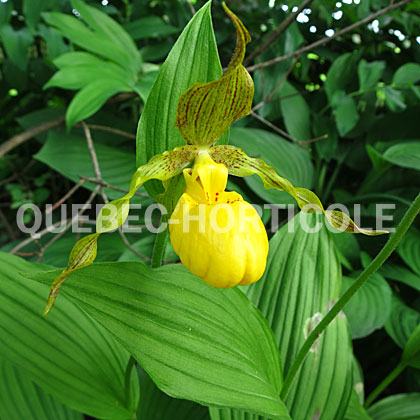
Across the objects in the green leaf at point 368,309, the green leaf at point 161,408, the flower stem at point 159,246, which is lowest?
the green leaf at point 368,309

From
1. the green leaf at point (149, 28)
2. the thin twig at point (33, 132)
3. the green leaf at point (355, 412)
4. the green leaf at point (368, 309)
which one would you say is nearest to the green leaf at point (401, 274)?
the green leaf at point (368, 309)

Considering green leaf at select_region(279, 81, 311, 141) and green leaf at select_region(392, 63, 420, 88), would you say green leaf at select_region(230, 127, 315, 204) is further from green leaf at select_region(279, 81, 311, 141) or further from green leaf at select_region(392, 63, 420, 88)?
green leaf at select_region(392, 63, 420, 88)

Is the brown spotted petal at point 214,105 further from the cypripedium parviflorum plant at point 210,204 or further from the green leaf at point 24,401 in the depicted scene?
the green leaf at point 24,401

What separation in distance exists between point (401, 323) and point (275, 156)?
0.73m

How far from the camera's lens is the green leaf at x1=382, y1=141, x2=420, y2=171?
1.40 metres

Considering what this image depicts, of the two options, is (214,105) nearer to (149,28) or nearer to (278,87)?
(278,87)

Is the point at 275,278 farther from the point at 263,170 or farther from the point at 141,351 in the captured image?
the point at 141,351

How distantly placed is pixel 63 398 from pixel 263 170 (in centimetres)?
59

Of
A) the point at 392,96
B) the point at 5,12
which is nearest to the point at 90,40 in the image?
the point at 5,12

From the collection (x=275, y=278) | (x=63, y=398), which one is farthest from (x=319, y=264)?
(x=63, y=398)

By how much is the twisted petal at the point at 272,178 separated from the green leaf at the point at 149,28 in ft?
3.17

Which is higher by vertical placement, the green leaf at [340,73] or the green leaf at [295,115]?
the green leaf at [340,73]

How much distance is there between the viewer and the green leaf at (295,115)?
65.6 inches

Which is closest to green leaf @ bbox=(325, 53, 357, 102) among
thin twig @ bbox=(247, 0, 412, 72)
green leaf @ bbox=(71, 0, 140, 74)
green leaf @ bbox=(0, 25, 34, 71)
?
thin twig @ bbox=(247, 0, 412, 72)
